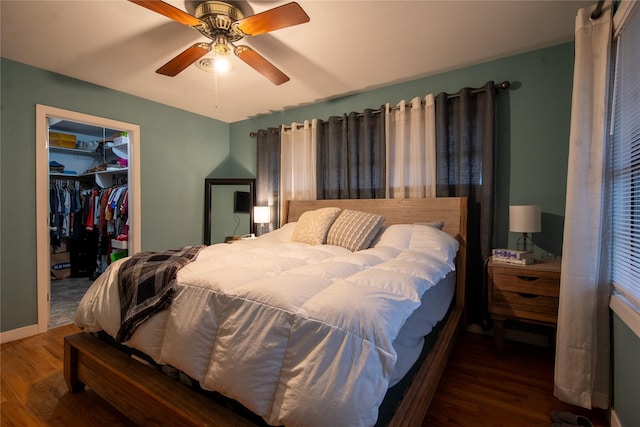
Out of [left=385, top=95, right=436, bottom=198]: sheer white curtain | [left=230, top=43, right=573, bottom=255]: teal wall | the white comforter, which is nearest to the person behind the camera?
the white comforter

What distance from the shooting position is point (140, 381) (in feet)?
4.33

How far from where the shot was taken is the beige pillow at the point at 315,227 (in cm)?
255

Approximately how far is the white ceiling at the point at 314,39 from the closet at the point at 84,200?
1877 mm

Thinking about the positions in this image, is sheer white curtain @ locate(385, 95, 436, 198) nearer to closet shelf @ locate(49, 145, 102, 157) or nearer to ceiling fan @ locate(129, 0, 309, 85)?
ceiling fan @ locate(129, 0, 309, 85)

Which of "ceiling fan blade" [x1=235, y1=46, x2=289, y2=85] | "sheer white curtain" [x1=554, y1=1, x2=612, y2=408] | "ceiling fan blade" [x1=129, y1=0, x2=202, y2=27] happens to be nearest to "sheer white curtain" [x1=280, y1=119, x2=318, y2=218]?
"ceiling fan blade" [x1=235, y1=46, x2=289, y2=85]

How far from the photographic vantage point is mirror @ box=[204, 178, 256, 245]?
4.09 m

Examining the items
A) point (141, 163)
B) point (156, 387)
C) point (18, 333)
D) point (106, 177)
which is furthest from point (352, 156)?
point (106, 177)

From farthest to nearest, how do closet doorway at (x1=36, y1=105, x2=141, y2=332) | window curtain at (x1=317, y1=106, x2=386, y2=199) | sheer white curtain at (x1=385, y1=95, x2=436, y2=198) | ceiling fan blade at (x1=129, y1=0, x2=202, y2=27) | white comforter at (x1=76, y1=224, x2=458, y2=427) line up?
closet doorway at (x1=36, y1=105, x2=141, y2=332) < window curtain at (x1=317, y1=106, x2=386, y2=199) < sheer white curtain at (x1=385, y1=95, x2=436, y2=198) < ceiling fan blade at (x1=129, y1=0, x2=202, y2=27) < white comforter at (x1=76, y1=224, x2=458, y2=427)

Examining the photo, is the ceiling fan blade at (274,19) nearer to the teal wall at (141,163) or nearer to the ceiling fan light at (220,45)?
the ceiling fan light at (220,45)

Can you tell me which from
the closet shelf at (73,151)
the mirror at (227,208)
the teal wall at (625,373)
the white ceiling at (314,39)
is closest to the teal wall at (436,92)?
the white ceiling at (314,39)

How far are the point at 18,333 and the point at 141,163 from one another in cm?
194

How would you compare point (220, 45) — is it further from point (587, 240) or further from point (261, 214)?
point (587, 240)

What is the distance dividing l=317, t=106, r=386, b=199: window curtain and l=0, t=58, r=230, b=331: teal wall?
1799mm

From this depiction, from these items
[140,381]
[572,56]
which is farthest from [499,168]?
[140,381]
